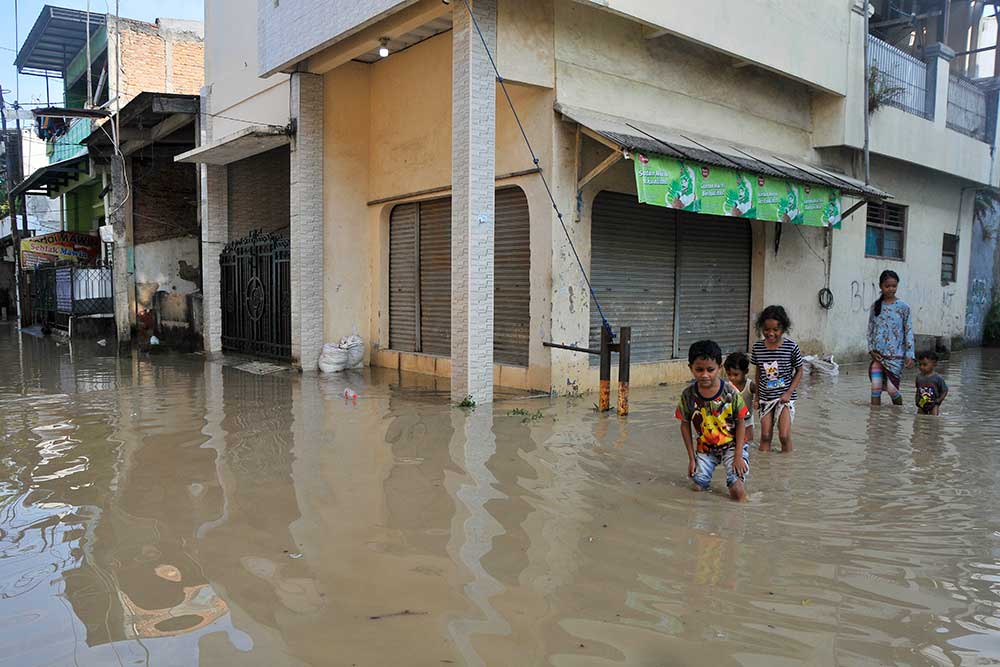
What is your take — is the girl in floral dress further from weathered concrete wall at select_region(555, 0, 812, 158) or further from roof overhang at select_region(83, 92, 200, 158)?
roof overhang at select_region(83, 92, 200, 158)

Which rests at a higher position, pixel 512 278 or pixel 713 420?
pixel 512 278

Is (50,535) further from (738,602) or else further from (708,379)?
(708,379)

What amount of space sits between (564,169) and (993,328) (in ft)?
54.7

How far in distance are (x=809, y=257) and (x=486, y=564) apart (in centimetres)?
1227

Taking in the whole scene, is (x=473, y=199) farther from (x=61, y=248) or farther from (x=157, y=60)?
(x=61, y=248)

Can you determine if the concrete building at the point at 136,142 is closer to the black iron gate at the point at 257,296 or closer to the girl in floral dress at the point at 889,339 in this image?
the black iron gate at the point at 257,296

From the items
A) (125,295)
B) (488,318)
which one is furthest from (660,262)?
(125,295)

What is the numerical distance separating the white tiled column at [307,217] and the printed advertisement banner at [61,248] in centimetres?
1468

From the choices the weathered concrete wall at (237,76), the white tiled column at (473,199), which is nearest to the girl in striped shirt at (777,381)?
the white tiled column at (473,199)

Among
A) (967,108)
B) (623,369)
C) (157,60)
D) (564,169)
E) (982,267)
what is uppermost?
(157,60)

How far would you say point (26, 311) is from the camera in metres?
27.0

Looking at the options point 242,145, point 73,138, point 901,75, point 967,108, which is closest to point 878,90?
point 901,75

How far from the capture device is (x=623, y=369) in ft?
27.3

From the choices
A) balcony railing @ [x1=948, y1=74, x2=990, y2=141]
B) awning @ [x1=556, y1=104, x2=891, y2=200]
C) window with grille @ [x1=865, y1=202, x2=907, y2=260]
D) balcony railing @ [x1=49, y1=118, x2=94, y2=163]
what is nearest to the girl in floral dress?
awning @ [x1=556, y1=104, x2=891, y2=200]
